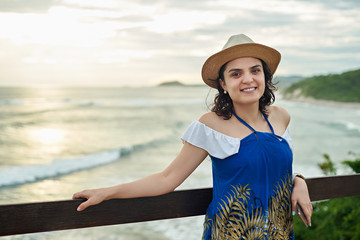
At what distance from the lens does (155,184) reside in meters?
1.47

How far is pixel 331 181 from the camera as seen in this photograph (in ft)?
6.14

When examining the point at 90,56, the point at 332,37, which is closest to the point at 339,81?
the point at 332,37

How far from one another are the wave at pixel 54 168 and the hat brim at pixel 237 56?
32.2 feet

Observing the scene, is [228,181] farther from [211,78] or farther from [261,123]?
[211,78]

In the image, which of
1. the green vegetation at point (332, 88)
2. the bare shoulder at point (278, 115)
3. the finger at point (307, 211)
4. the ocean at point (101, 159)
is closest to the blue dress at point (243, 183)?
the finger at point (307, 211)

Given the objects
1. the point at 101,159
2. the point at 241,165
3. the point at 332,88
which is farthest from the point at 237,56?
the point at 332,88

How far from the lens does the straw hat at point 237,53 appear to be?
5.08 feet

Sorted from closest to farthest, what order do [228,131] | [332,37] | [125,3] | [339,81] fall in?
[228,131], [125,3], [332,37], [339,81]

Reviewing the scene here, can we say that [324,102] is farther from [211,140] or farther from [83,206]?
[83,206]

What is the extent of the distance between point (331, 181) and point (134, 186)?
104cm

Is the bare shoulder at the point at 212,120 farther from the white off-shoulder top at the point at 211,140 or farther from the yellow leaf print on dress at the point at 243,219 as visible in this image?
the yellow leaf print on dress at the point at 243,219

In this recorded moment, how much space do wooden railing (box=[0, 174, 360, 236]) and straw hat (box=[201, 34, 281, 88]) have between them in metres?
0.54

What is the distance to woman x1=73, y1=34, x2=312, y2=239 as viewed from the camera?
1487mm

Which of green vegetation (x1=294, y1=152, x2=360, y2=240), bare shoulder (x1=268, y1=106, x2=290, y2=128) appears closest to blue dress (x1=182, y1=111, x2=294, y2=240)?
bare shoulder (x1=268, y1=106, x2=290, y2=128)
